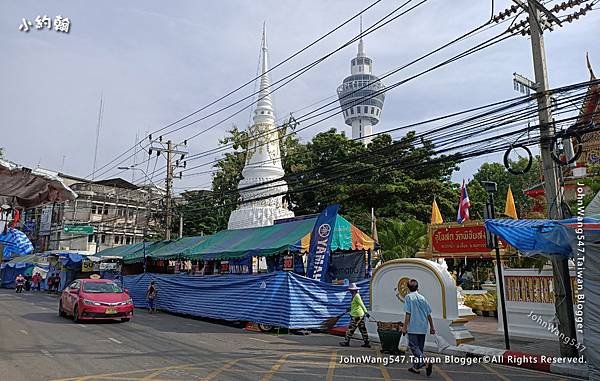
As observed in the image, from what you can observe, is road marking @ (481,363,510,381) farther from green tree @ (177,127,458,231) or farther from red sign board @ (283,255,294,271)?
A: green tree @ (177,127,458,231)

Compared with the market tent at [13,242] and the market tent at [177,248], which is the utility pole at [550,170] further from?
the market tent at [177,248]

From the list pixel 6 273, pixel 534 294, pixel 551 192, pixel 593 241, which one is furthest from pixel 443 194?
pixel 6 273

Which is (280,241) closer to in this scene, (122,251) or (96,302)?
(96,302)

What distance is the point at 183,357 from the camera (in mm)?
9969

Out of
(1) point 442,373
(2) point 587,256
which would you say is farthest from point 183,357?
(2) point 587,256

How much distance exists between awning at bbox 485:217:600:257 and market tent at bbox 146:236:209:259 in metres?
14.8

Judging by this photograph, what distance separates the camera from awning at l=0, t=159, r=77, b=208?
7.55m

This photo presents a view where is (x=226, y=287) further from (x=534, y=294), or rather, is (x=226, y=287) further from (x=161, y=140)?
(x=161, y=140)

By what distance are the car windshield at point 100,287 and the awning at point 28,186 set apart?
343 inches

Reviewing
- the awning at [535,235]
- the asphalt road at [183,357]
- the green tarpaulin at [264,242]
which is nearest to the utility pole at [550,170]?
the awning at [535,235]

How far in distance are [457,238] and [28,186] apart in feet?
55.8

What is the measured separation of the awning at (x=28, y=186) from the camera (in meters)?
7.55

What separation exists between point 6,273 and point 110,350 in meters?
41.7

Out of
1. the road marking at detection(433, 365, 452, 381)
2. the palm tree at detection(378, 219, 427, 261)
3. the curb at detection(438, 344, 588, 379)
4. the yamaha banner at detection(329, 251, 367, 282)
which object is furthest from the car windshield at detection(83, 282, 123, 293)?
the palm tree at detection(378, 219, 427, 261)
